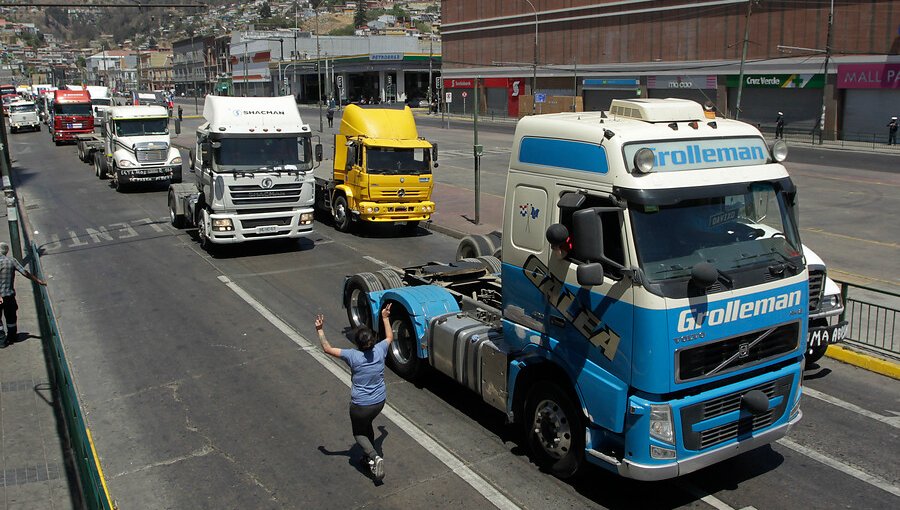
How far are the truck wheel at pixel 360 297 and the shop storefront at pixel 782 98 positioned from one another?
163ft

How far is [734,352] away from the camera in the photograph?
684cm

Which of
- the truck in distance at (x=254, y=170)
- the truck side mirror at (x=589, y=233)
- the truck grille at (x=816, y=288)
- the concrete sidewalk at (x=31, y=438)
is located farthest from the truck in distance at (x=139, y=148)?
the truck side mirror at (x=589, y=233)

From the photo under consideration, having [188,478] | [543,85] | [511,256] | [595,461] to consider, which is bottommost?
[188,478]

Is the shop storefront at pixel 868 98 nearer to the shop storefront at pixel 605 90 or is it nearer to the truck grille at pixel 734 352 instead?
the shop storefront at pixel 605 90

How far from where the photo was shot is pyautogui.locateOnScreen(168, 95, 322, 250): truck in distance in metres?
17.4

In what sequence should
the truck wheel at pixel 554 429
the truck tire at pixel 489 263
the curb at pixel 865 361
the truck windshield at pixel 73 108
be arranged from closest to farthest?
the truck wheel at pixel 554 429 < the curb at pixel 865 361 < the truck tire at pixel 489 263 < the truck windshield at pixel 73 108

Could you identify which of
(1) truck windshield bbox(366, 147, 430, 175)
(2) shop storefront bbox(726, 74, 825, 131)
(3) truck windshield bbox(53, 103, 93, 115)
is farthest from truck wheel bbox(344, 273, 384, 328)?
(2) shop storefront bbox(726, 74, 825, 131)

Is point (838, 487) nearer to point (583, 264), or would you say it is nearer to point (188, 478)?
point (583, 264)

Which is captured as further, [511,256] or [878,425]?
[878,425]

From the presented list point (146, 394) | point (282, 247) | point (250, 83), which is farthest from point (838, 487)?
point (250, 83)

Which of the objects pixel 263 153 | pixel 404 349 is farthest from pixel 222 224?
pixel 404 349

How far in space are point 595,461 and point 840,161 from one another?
38.1 m

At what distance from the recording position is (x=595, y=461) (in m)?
7.10

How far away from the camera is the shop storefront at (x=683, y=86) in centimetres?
6216
